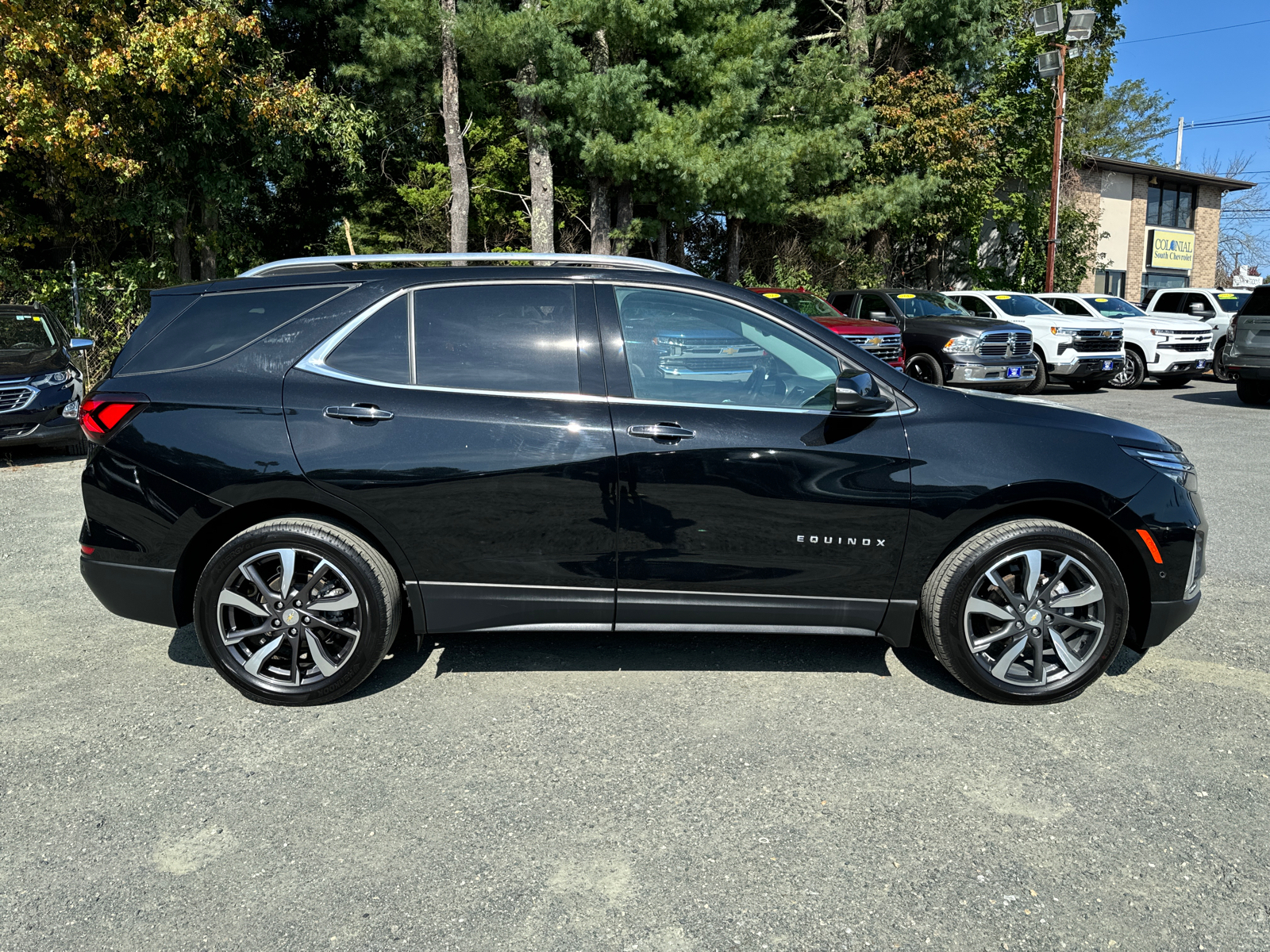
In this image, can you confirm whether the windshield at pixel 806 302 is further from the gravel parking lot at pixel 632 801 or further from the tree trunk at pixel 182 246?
the gravel parking lot at pixel 632 801

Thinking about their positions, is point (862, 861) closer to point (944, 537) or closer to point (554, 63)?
point (944, 537)

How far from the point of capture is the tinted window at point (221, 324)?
398 centimetres

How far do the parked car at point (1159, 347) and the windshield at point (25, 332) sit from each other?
1699 centimetres

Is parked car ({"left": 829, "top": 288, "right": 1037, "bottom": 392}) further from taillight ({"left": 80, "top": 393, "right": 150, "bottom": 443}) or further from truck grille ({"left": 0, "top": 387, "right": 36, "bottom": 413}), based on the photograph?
taillight ({"left": 80, "top": 393, "right": 150, "bottom": 443})

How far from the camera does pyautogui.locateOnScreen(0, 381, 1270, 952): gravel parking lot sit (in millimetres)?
2557

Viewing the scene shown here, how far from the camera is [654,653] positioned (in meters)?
4.49

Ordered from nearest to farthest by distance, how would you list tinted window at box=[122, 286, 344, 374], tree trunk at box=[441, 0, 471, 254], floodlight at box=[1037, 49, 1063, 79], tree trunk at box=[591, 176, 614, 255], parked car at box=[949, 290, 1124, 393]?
tinted window at box=[122, 286, 344, 374] < parked car at box=[949, 290, 1124, 393] < tree trunk at box=[441, 0, 471, 254] < tree trunk at box=[591, 176, 614, 255] < floodlight at box=[1037, 49, 1063, 79]

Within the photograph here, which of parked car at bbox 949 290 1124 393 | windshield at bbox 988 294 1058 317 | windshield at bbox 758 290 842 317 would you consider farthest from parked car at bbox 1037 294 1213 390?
windshield at bbox 758 290 842 317

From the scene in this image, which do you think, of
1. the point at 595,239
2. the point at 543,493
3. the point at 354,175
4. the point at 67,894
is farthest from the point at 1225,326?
the point at 67,894

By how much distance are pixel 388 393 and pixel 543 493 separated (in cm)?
76

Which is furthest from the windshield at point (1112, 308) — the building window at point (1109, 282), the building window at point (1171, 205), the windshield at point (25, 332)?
the building window at point (1171, 205)

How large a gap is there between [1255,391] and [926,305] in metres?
5.43

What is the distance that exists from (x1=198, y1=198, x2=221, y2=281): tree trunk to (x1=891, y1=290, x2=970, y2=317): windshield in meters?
13.4

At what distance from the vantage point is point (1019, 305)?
1881cm
